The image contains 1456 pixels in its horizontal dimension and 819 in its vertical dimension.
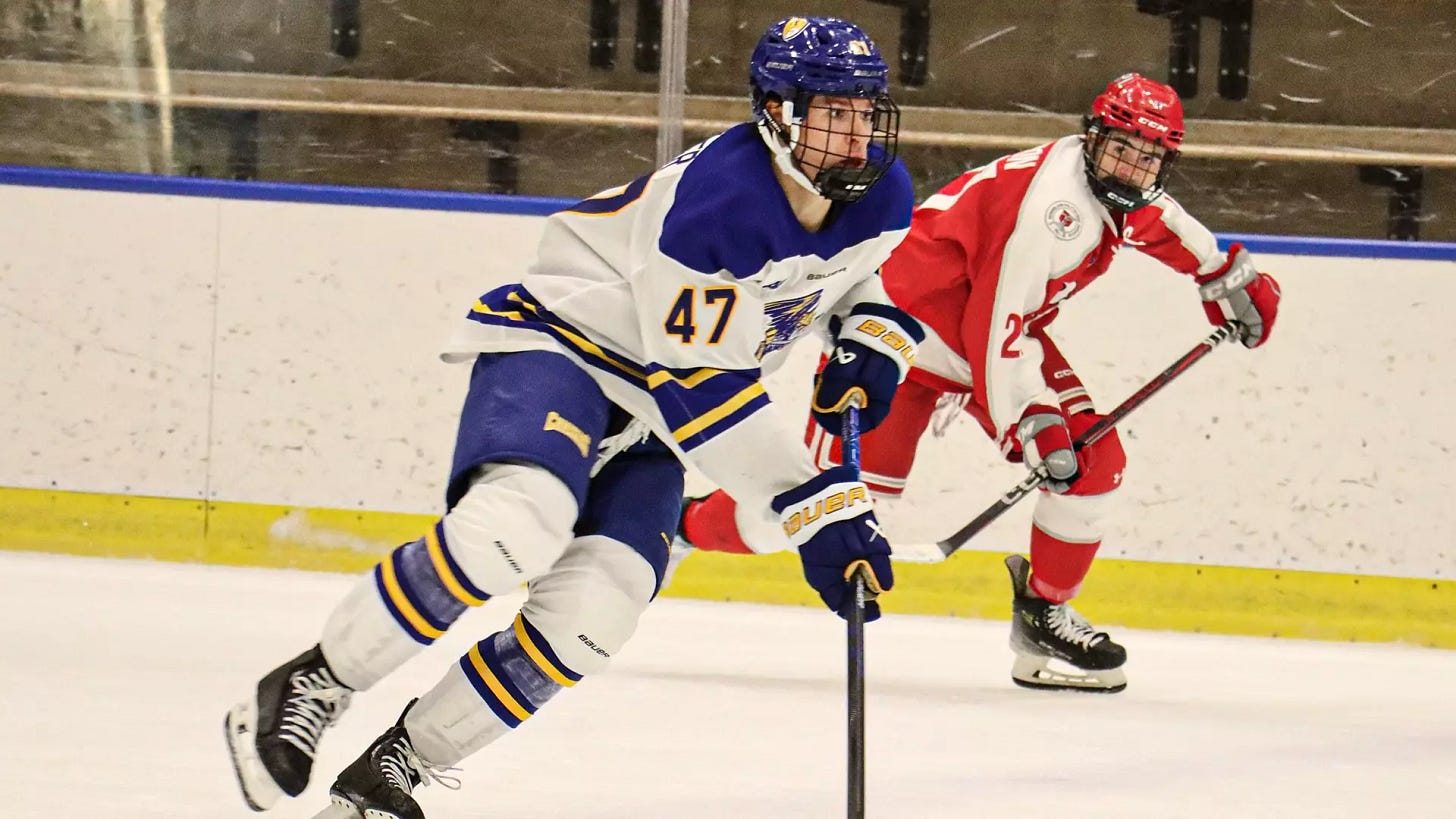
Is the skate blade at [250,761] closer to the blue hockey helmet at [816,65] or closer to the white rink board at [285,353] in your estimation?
the blue hockey helmet at [816,65]

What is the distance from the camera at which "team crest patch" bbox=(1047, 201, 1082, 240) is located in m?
3.13

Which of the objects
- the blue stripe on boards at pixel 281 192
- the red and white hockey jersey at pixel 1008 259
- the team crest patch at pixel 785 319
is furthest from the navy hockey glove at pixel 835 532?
the blue stripe on boards at pixel 281 192

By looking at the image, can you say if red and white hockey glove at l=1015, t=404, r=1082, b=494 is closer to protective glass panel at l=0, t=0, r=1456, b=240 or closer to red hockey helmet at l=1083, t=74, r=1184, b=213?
red hockey helmet at l=1083, t=74, r=1184, b=213

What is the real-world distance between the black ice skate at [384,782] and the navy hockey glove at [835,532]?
0.52m

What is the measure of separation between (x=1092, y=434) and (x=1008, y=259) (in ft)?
1.51

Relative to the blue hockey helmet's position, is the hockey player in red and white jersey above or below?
below

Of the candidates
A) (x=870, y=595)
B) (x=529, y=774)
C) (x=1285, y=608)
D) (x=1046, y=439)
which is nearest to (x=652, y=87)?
(x=1046, y=439)

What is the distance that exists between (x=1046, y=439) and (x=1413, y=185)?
5.68 ft

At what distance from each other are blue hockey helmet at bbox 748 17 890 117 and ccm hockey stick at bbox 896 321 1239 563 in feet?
4.76

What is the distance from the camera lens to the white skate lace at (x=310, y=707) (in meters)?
1.87

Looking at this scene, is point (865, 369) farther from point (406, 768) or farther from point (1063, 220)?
point (1063, 220)

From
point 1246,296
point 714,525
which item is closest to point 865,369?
point 714,525

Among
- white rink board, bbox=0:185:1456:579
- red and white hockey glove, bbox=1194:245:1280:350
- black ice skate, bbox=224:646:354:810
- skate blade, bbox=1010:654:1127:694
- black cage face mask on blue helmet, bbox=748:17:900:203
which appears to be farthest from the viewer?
white rink board, bbox=0:185:1456:579

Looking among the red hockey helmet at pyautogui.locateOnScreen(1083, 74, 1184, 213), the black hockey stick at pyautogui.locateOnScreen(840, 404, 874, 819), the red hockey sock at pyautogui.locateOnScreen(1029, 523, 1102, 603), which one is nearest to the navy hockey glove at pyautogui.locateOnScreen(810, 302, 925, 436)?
the black hockey stick at pyautogui.locateOnScreen(840, 404, 874, 819)
